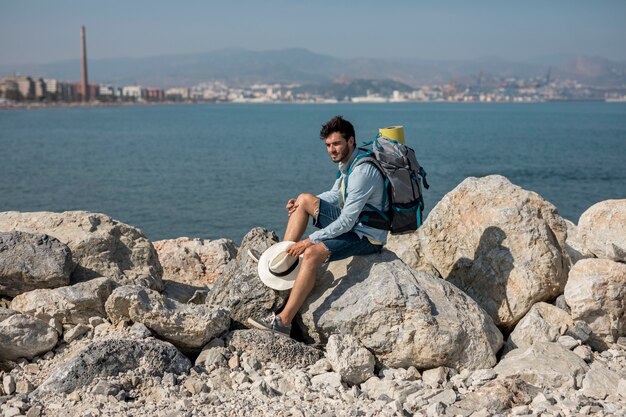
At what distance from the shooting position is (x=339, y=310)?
5.93 metres

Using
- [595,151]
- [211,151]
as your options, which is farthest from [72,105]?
[595,151]

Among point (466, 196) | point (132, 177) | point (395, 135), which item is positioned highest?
point (395, 135)

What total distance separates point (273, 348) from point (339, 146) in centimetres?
184

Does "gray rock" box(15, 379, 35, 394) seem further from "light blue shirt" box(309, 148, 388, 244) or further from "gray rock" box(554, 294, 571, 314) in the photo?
"gray rock" box(554, 294, 571, 314)

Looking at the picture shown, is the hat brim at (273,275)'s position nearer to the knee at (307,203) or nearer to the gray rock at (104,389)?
the knee at (307,203)

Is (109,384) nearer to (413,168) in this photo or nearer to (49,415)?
(49,415)

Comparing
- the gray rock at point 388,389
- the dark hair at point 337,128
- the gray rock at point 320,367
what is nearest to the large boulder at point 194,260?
the gray rock at point 320,367

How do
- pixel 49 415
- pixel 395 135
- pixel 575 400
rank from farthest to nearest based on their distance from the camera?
1. pixel 395 135
2. pixel 575 400
3. pixel 49 415

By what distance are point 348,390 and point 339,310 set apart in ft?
2.59

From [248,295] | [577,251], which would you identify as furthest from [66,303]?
[577,251]

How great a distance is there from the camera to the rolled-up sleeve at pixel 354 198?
573cm

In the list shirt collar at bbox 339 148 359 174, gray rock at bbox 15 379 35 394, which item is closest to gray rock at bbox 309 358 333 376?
shirt collar at bbox 339 148 359 174

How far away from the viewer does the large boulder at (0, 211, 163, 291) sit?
23.1 ft

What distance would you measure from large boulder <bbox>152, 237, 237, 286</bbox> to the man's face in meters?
3.53
